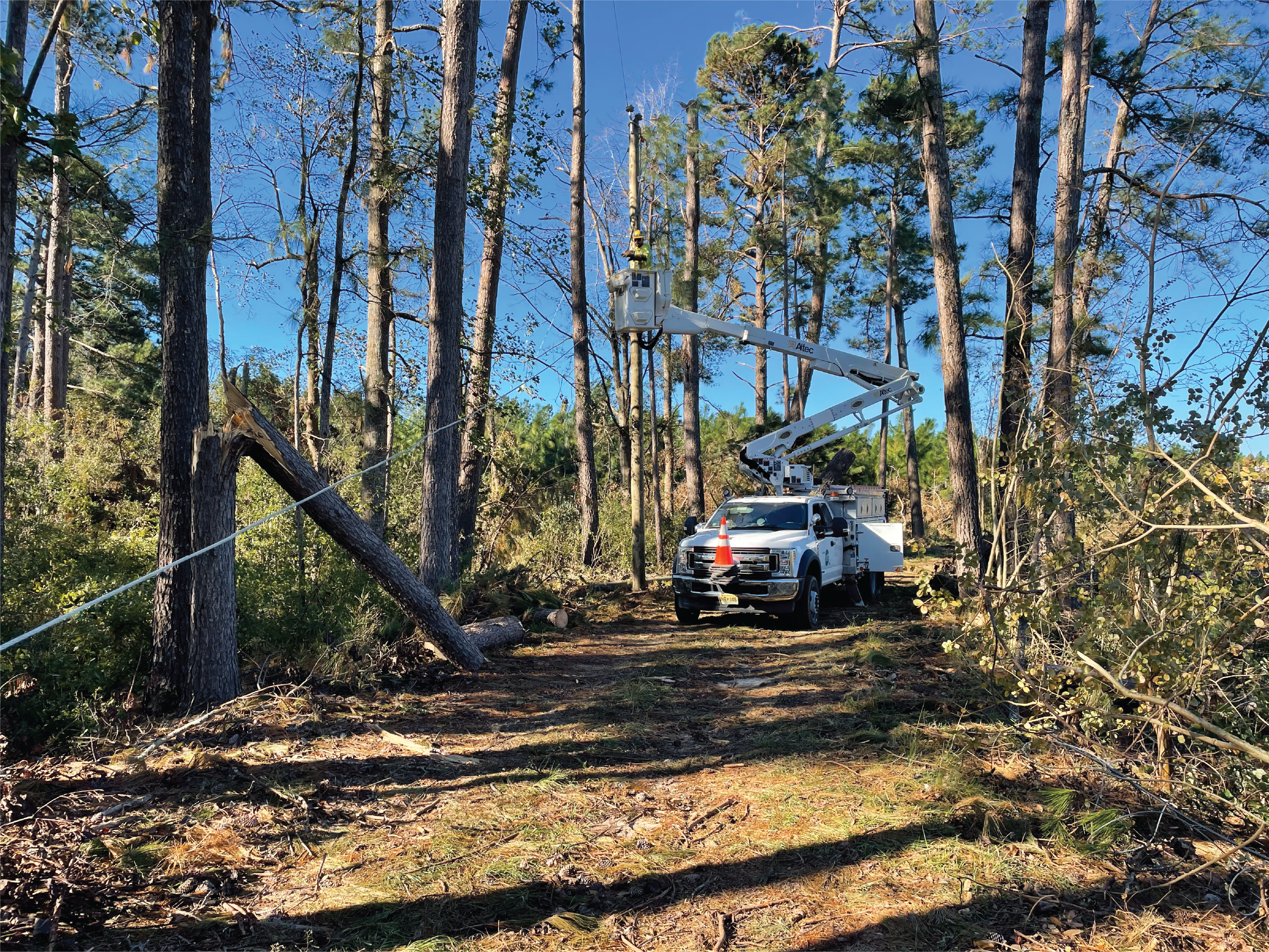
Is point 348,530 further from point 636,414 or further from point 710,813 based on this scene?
point 636,414

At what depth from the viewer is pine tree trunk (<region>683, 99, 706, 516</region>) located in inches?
709

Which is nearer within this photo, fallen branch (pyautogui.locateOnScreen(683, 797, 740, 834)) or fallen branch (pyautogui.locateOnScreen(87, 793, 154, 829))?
fallen branch (pyautogui.locateOnScreen(87, 793, 154, 829))

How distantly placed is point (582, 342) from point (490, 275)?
2.46m

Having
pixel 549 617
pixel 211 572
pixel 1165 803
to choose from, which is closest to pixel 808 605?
pixel 549 617

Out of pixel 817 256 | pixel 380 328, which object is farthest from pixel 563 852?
pixel 817 256

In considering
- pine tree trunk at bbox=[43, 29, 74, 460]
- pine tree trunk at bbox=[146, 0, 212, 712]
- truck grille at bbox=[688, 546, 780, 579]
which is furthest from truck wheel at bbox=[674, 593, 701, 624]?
pine tree trunk at bbox=[43, 29, 74, 460]

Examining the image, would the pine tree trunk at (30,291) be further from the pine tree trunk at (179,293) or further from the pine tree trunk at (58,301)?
the pine tree trunk at (179,293)

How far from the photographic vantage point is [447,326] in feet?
31.2

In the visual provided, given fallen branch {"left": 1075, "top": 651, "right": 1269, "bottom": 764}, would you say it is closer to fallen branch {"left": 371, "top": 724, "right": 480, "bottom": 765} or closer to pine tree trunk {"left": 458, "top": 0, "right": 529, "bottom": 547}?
fallen branch {"left": 371, "top": 724, "right": 480, "bottom": 765}

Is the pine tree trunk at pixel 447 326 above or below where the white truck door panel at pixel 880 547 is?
above

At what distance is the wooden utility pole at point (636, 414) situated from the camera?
13406 mm

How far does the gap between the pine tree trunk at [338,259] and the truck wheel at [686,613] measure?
5.21 meters

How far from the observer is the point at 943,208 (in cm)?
1048

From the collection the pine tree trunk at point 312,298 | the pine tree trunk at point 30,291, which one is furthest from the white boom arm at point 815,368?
the pine tree trunk at point 30,291
